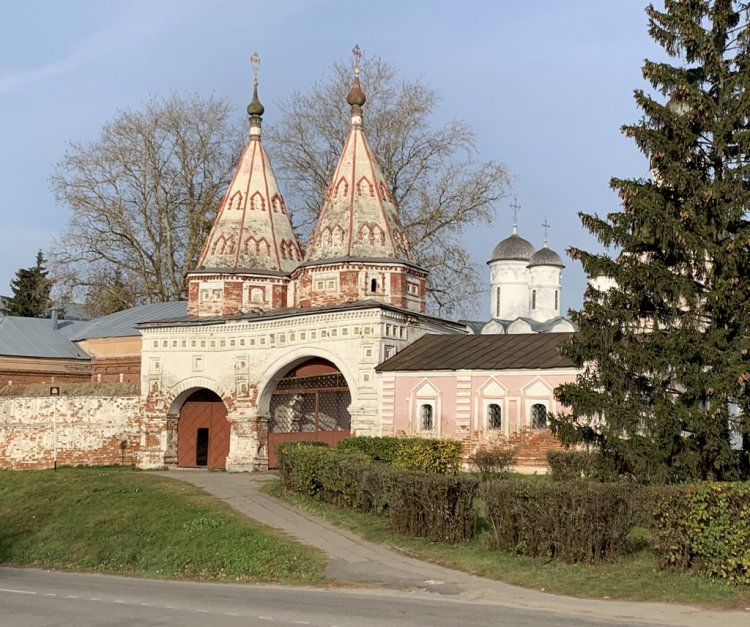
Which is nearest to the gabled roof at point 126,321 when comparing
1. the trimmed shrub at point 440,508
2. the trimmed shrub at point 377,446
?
the trimmed shrub at point 377,446

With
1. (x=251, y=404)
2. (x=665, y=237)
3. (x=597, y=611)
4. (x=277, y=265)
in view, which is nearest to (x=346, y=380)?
(x=251, y=404)

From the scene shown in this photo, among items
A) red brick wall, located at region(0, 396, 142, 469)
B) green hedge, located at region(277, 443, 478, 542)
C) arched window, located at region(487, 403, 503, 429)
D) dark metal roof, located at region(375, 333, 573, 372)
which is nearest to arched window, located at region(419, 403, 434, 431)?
dark metal roof, located at region(375, 333, 573, 372)

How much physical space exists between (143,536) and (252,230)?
48.2 feet

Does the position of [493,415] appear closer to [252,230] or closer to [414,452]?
[414,452]

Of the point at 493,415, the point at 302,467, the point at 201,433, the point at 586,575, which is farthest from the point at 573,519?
the point at 201,433

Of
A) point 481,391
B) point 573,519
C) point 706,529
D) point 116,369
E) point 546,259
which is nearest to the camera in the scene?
point 706,529

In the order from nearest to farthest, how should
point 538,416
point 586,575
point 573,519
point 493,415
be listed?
1. point 586,575
2. point 573,519
3. point 538,416
4. point 493,415

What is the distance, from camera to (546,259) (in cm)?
4728

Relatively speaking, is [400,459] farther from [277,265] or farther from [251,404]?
[277,265]

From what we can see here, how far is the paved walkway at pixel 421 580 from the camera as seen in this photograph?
10000 millimetres

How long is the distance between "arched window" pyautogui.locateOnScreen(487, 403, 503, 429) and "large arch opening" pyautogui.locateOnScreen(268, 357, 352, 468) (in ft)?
13.9

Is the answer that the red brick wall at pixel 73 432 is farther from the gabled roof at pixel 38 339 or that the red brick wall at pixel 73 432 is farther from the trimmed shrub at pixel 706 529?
the trimmed shrub at pixel 706 529

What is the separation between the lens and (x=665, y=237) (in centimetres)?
1395

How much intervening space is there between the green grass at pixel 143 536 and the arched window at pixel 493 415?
7.18 metres
